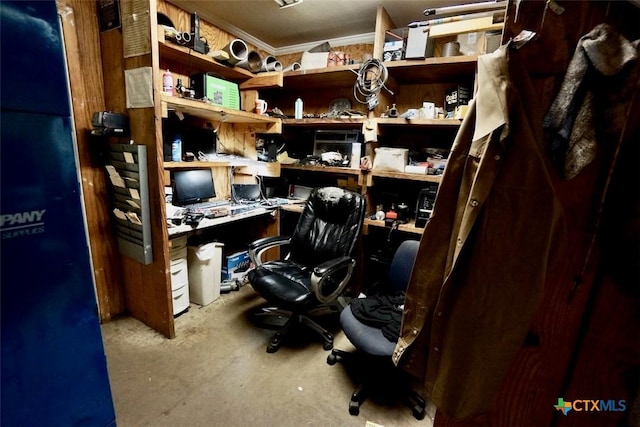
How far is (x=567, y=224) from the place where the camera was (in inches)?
30.0

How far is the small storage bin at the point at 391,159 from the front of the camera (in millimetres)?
2332

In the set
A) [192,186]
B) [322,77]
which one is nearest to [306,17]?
[322,77]

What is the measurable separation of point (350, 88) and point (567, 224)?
2.51 meters

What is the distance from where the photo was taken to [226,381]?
66.6 inches

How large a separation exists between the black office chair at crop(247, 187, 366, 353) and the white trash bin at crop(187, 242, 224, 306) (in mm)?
476

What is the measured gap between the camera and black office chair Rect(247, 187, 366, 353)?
1861 millimetres

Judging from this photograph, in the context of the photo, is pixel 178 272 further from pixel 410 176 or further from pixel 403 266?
pixel 410 176

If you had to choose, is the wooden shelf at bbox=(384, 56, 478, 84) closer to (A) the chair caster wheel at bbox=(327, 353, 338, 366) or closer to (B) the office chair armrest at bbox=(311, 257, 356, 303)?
(B) the office chair armrest at bbox=(311, 257, 356, 303)

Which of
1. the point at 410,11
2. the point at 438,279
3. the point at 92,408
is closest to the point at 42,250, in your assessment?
the point at 92,408

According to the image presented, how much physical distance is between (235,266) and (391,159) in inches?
69.5

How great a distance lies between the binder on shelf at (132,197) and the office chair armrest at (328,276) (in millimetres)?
1140

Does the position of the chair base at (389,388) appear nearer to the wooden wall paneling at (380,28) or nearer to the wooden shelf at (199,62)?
the wooden wall paneling at (380,28)

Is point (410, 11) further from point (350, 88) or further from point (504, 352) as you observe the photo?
point (504, 352)

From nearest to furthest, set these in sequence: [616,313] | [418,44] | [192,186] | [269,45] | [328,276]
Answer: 1. [616,313]
2. [328,276]
3. [418,44]
4. [192,186]
5. [269,45]
